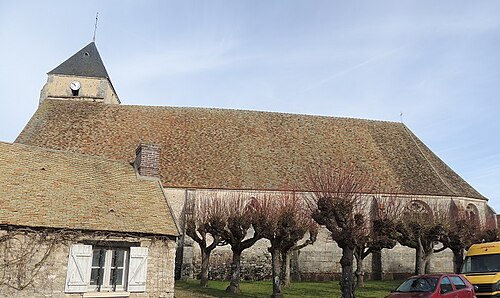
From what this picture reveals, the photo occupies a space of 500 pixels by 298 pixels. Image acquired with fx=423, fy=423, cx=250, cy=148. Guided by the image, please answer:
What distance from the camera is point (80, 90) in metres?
30.7

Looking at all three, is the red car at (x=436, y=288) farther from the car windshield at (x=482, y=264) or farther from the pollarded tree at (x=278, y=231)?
the pollarded tree at (x=278, y=231)

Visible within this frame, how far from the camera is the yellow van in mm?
11702

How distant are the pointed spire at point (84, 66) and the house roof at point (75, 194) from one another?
17824 millimetres

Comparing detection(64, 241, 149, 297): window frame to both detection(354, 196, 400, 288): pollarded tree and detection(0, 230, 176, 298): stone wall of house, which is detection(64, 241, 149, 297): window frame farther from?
detection(354, 196, 400, 288): pollarded tree

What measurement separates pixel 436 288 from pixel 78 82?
91.1 feet

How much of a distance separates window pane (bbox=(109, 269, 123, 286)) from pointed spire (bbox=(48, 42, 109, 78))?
73.4 ft

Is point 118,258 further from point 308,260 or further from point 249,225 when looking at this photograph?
point 308,260

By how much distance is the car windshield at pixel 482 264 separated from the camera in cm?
1264

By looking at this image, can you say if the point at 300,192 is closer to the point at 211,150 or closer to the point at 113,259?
the point at 211,150

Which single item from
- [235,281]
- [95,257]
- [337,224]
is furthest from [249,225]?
[95,257]

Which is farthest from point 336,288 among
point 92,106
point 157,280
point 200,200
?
point 92,106

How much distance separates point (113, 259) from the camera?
11.9m

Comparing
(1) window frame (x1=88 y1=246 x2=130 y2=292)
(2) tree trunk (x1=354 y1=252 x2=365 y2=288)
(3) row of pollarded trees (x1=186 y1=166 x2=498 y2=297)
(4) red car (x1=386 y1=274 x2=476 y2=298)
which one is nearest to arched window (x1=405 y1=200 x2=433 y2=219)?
(3) row of pollarded trees (x1=186 y1=166 x2=498 y2=297)

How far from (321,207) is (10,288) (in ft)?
30.7
